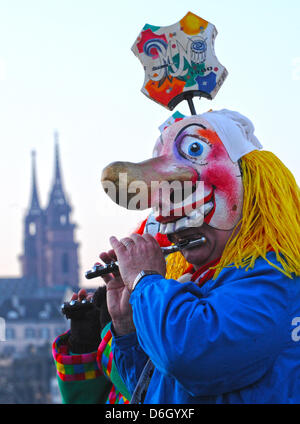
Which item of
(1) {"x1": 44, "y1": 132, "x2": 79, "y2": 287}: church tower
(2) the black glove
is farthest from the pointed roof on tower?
(2) the black glove

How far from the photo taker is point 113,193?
7.54ft

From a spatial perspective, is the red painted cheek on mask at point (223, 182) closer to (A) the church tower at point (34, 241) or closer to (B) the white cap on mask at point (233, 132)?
(B) the white cap on mask at point (233, 132)

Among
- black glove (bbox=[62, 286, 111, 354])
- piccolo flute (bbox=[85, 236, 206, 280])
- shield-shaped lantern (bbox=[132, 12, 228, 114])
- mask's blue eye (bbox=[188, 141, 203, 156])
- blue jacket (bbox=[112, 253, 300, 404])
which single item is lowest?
black glove (bbox=[62, 286, 111, 354])

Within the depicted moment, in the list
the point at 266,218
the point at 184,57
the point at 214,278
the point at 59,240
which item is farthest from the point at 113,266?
the point at 59,240

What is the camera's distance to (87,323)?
3275 millimetres

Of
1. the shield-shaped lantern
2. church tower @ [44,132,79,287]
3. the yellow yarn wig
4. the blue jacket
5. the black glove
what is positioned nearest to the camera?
the blue jacket

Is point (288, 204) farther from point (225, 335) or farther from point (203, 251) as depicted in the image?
point (225, 335)

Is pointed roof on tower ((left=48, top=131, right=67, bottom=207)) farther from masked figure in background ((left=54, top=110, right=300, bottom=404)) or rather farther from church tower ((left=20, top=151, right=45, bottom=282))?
masked figure in background ((left=54, top=110, right=300, bottom=404))

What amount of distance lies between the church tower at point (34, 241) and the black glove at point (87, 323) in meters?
79.2

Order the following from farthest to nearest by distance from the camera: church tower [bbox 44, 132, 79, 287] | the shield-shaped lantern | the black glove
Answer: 1. church tower [bbox 44, 132, 79, 287]
2. the black glove
3. the shield-shaped lantern

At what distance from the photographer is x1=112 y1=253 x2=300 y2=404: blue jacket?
1982 millimetres

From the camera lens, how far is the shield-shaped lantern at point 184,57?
267cm
